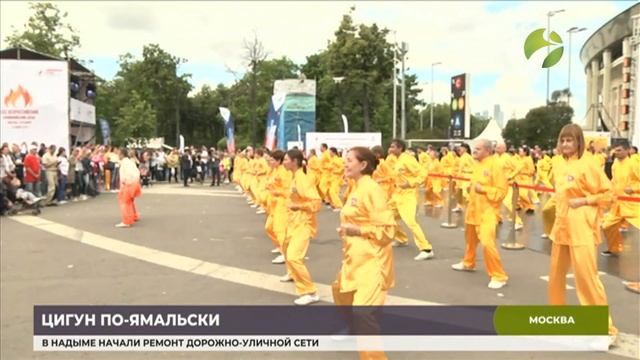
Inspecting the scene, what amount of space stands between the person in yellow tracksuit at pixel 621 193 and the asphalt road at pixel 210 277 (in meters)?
0.30

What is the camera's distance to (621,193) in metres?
8.88

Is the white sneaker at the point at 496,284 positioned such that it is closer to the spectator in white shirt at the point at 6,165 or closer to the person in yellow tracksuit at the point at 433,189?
the person in yellow tracksuit at the point at 433,189

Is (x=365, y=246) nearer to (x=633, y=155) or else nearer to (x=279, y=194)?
(x=279, y=194)

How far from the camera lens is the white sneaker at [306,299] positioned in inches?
245

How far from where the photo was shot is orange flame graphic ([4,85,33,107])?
69.7 ft

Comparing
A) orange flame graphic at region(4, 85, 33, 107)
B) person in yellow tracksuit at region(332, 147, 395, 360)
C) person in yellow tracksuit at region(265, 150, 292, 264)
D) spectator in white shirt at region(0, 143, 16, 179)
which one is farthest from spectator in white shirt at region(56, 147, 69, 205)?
person in yellow tracksuit at region(332, 147, 395, 360)

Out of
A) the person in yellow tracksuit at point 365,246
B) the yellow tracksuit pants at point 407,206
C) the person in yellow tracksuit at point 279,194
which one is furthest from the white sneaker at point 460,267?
the person in yellow tracksuit at point 365,246

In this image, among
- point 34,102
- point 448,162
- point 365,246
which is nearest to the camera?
point 365,246

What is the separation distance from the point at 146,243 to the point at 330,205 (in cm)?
732

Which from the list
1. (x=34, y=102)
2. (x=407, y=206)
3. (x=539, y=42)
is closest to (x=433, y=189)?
(x=407, y=206)

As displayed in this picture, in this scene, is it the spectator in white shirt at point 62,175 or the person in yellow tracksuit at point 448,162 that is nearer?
the spectator in white shirt at point 62,175

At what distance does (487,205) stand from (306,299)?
265cm

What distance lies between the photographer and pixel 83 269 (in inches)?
321

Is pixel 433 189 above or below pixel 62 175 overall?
below
